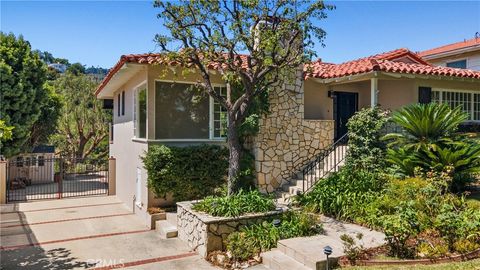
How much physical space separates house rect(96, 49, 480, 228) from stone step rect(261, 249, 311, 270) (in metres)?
4.59

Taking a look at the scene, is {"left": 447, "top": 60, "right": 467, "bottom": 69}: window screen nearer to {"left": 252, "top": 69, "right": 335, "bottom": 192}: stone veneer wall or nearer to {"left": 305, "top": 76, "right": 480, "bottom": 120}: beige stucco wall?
{"left": 305, "top": 76, "right": 480, "bottom": 120}: beige stucco wall

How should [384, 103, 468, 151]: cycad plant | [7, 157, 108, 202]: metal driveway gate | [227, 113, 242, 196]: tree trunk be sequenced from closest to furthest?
[227, 113, 242, 196]: tree trunk
[384, 103, 468, 151]: cycad plant
[7, 157, 108, 202]: metal driveway gate

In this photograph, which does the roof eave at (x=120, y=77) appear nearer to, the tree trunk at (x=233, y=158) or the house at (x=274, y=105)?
the house at (x=274, y=105)

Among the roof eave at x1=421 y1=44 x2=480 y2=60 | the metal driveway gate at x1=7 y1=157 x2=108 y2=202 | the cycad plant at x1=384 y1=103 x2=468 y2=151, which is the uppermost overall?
the roof eave at x1=421 y1=44 x2=480 y2=60

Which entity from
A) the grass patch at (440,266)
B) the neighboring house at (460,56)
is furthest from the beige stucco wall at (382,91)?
the grass patch at (440,266)

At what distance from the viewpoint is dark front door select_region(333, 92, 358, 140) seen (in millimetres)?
14977

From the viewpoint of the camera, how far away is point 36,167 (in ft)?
85.5

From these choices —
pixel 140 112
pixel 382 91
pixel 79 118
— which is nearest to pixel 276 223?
pixel 140 112

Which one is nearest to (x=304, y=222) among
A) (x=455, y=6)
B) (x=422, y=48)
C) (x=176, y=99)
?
(x=176, y=99)

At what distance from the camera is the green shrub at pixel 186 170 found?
1048 cm

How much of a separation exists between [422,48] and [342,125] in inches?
572

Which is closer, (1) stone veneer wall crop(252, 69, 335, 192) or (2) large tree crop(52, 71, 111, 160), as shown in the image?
(1) stone veneer wall crop(252, 69, 335, 192)

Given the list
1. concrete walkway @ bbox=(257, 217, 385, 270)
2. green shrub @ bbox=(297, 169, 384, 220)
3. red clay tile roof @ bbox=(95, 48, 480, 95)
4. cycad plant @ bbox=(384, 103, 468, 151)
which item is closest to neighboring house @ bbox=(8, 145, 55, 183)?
red clay tile roof @ bbox=(95, 48, 480, 95)

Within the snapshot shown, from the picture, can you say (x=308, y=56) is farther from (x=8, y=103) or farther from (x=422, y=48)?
(x=422, y=48)
